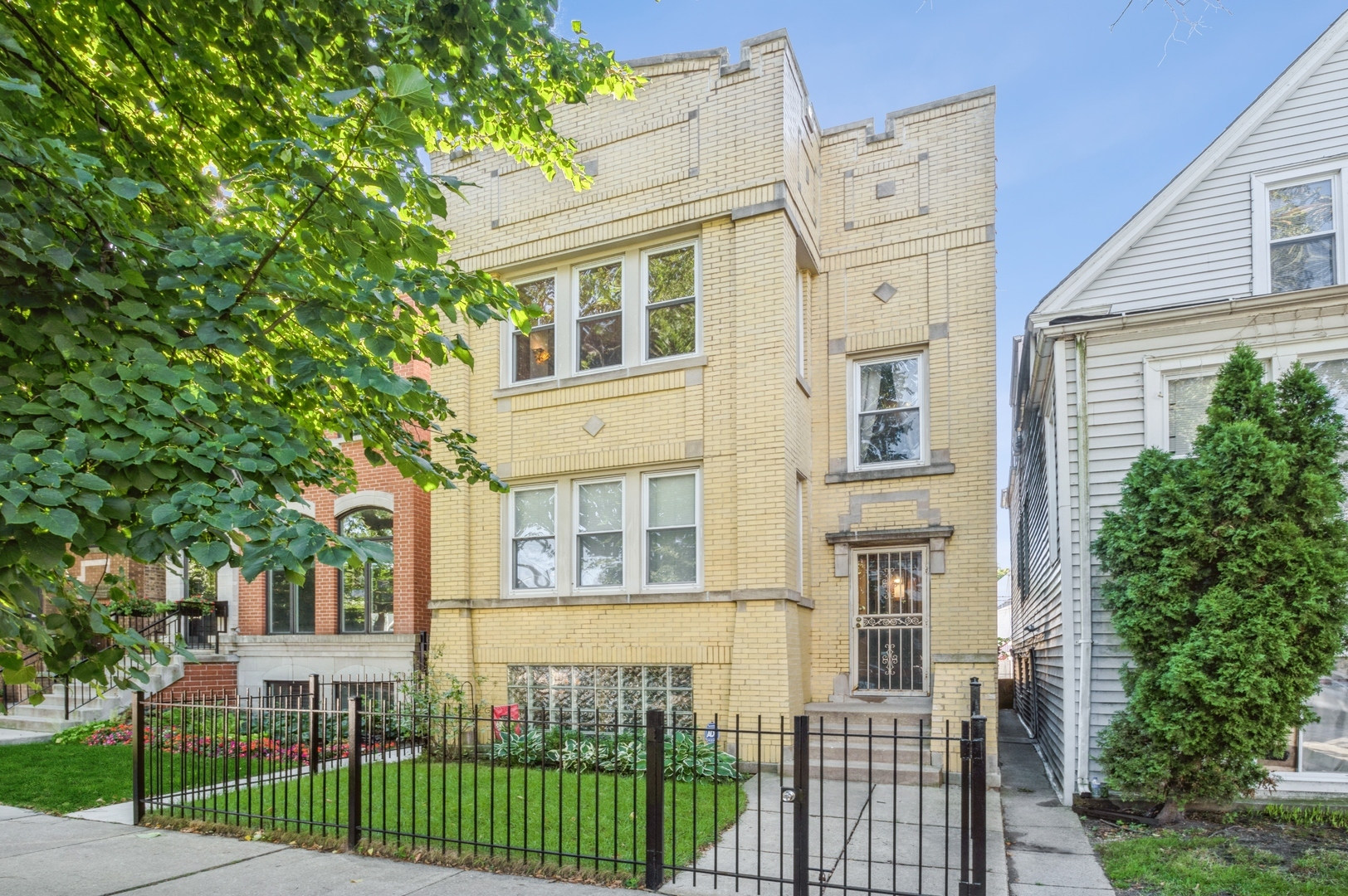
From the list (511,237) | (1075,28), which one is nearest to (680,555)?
(511,237)

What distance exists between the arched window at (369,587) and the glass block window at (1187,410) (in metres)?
11.6

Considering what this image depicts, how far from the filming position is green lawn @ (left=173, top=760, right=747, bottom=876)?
6.57 metres

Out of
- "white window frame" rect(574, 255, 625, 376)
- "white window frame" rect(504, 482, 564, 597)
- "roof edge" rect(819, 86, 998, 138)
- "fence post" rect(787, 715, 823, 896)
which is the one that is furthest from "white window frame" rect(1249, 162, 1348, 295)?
"white window frame" rect(504, 482, 564, 597)

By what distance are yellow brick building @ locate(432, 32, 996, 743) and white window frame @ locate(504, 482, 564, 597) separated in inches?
1.5

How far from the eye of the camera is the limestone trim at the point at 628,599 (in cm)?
1060

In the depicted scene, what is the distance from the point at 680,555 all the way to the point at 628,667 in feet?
5.41

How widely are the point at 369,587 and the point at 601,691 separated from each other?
5.45 meters

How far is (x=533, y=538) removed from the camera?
12617mm

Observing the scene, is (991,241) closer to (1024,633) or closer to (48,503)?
(1024,633)

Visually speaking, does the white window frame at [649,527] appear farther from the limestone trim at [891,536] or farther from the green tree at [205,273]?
the green tree at [205,273]

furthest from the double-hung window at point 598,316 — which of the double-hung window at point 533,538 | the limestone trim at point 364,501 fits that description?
the limestone trim at point 364,501

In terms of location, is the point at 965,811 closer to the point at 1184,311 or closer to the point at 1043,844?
the point at 1043,844

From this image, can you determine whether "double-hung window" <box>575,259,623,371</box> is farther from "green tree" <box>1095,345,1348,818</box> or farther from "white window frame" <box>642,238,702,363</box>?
"green tree" <box>1095,345,1348,818</box>

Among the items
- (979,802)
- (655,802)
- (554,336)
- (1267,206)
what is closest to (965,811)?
(979,802)
